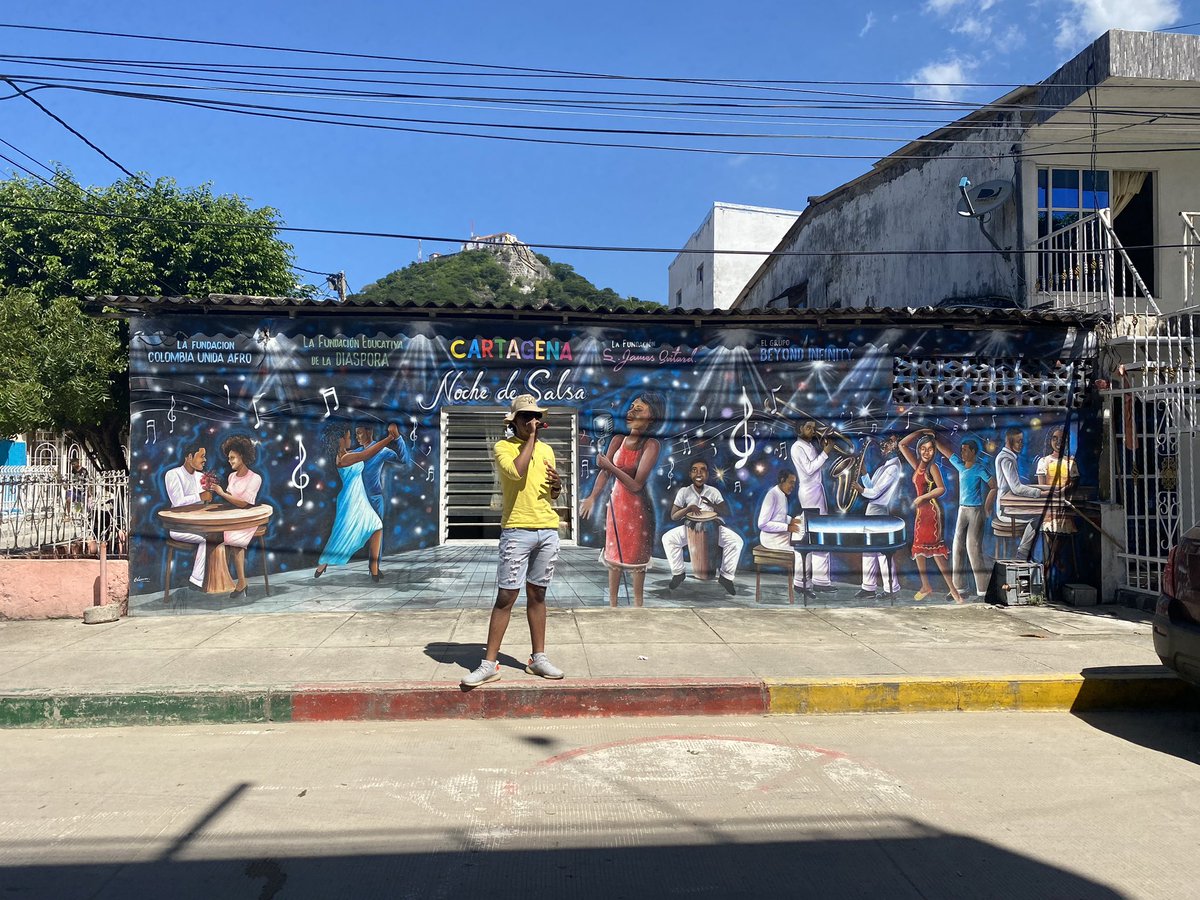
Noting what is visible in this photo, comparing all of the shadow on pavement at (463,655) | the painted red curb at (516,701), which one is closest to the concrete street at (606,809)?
the painted red curb at (516,701)

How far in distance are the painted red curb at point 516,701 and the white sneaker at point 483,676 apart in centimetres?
6

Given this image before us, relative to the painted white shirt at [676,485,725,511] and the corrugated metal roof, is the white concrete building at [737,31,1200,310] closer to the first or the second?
the corrugated metal roof

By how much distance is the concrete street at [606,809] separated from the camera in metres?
3.39

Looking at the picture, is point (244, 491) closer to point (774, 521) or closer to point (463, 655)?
point (463, 655)

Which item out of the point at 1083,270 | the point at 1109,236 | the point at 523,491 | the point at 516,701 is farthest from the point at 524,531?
the point at 1083,270

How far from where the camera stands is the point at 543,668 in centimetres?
581

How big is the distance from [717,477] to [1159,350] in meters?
4.71

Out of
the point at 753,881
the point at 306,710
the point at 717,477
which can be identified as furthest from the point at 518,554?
the point at 717,477

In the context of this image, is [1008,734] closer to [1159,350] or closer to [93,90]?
[1159,350]

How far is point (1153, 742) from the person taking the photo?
526 cm

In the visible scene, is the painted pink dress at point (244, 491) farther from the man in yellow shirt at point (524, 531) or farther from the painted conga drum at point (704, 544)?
the painted conga drum at point (704, 544)

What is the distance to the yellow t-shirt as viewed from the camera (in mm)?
5727

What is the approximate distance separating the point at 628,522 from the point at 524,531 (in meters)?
2.87

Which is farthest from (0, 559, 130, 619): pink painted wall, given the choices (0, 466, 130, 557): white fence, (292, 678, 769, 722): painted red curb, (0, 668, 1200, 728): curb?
(292, 678, 769, 722): painted red curb
